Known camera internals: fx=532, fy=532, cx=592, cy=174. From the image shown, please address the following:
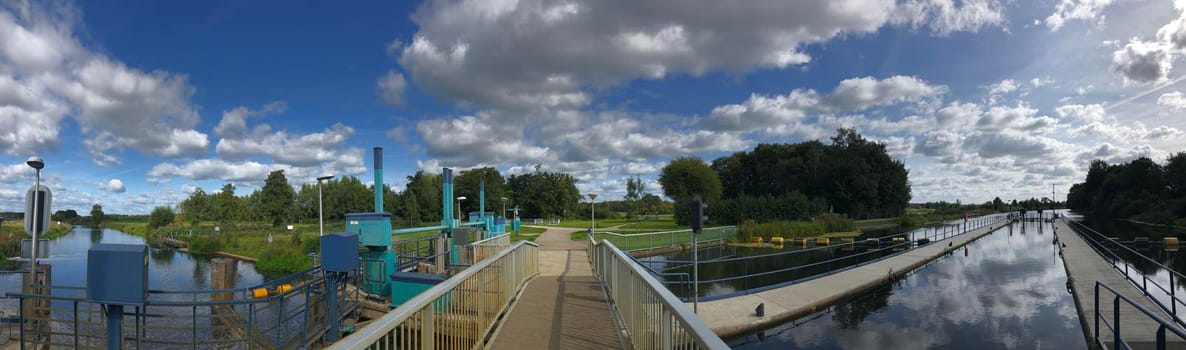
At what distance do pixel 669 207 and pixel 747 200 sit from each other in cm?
5775

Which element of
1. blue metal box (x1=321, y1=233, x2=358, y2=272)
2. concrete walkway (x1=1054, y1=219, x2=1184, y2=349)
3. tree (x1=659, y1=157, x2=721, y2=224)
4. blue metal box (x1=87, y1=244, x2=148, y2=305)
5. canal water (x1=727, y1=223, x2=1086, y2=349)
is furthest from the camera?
tree (x1=659, y1=157, x2=721, y2=224)

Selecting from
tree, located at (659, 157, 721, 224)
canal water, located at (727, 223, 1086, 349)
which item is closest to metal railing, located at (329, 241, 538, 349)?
canal water, located at (727, 223, 1086, 349)

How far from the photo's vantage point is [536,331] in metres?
6.79

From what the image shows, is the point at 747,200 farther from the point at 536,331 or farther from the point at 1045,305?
the point at 536,331

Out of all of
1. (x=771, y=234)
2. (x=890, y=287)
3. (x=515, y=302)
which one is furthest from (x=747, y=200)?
(x=515, y=302)

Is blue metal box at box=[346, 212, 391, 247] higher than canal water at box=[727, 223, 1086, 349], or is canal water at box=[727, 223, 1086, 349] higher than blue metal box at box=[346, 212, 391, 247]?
blue metal box at box=[346, 212, 391, 247]

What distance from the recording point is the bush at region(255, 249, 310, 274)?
3138cm

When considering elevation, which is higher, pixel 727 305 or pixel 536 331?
pixel 536 331

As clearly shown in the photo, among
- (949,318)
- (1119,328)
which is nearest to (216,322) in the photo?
(949,318)

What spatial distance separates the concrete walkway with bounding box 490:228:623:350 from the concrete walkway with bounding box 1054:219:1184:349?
9838 mm

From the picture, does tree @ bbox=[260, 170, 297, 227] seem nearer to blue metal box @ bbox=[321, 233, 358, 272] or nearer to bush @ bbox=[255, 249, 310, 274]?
bush @ bbox=[255, 249, 310, 274]

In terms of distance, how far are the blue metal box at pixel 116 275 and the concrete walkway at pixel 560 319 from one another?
3930 mm

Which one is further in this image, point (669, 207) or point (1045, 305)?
point (669, 207)

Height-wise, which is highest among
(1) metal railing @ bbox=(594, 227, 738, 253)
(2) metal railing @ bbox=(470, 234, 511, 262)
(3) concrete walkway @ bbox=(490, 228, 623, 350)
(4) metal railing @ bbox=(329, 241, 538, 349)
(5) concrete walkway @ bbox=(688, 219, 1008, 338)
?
(4) metal railing @ bbox=(329, 241, 538, 349)
